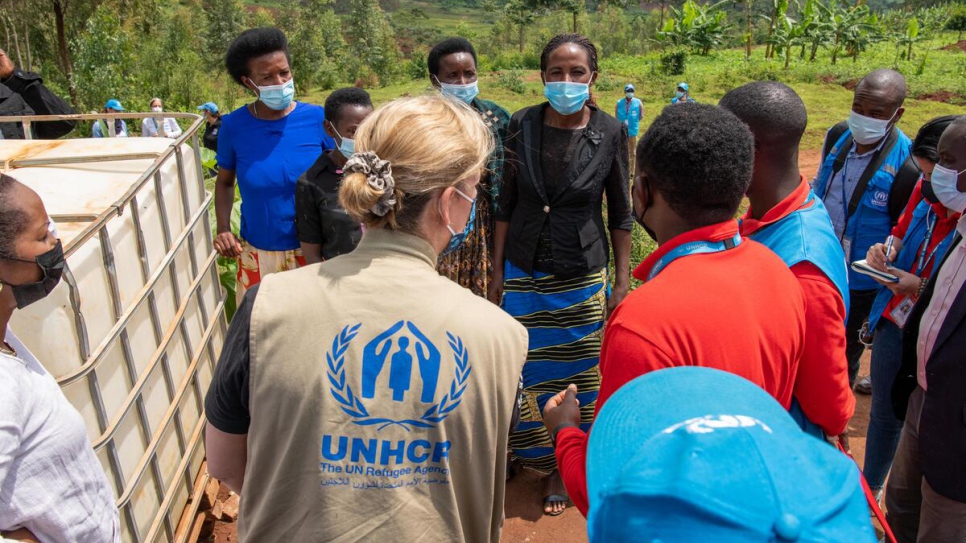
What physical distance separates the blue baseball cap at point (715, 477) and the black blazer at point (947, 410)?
162cm

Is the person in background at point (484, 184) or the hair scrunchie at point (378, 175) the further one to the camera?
the person in background at point (484, 184)

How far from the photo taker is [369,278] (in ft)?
4.43

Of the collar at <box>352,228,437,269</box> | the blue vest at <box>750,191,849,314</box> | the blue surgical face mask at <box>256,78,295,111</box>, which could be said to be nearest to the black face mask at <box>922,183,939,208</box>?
the blue vest at <box>750,191,849,314</box>

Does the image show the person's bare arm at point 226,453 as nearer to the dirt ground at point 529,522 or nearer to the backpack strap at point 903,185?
the dirt ground at point 529,522

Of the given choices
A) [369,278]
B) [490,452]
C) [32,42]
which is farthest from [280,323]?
[32,42]

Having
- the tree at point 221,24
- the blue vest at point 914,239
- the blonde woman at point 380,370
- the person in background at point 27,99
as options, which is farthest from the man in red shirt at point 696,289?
the tree at point 221,24

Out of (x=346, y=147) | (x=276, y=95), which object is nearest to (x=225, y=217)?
(x=276, y=95)

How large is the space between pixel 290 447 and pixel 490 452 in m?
0.41

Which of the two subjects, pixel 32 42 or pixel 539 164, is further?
pixel 32 42

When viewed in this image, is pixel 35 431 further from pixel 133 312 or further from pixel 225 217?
pixel 225 217

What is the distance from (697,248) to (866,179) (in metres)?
2.35

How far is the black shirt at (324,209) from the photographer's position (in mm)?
2947

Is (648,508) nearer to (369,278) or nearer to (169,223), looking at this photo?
(369,278)

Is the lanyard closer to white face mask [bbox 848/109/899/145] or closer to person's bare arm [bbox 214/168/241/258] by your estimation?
white face mask [bbox 848/109/899/145]
